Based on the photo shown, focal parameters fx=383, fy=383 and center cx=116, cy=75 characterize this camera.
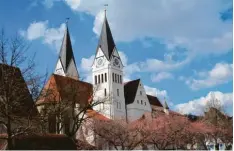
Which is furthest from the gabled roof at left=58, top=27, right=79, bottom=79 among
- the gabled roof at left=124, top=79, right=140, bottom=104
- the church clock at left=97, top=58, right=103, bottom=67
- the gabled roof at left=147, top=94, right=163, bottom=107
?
the gabled roof at left=147, top=94, right=163, bottom=107

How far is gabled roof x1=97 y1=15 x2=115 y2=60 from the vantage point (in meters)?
63.3

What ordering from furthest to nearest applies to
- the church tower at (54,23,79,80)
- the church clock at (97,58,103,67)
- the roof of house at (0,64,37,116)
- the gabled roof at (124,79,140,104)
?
the church tower at (54,23,79,80) < the gabled roof at (124,79,140,104) < the church clock at (97,58,103,67) < the roof of house at (0,64,37,116)

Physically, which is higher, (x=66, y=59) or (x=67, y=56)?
(x=67, y=56)

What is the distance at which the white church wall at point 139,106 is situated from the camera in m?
62.9

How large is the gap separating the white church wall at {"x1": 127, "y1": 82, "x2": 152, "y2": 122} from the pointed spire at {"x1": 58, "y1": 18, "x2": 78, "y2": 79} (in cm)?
1134

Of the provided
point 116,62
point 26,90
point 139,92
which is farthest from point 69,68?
point 26,90

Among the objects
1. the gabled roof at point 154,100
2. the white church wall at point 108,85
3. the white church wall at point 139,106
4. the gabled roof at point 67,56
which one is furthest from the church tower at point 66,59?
the gabled roof at point 154,100

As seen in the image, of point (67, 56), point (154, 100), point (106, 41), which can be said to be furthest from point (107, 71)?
point (154, 100)

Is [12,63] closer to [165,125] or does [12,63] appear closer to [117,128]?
[117,128]

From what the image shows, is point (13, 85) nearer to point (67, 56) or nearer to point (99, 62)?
point (99, 62)

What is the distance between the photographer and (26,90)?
22.0 meters

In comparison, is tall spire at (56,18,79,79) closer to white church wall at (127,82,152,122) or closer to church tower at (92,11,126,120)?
church tower at (92,11,126,120)

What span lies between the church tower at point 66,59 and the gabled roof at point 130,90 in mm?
9026

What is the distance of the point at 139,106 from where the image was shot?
212ft
